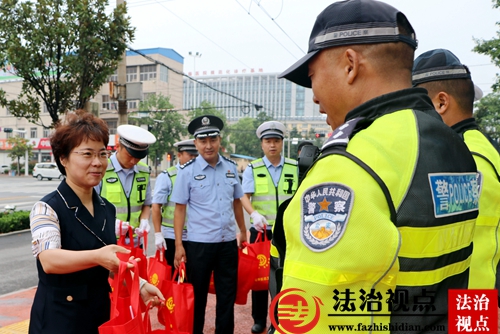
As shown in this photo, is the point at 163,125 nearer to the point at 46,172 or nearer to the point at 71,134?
the point at 46,172

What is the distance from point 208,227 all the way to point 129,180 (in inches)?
38.2

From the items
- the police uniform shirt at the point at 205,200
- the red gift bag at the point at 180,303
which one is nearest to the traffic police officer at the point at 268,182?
the police uniform shirt at the point at 205,200

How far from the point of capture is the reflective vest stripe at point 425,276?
1009 mm

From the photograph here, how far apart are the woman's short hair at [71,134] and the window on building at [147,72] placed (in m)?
51.5

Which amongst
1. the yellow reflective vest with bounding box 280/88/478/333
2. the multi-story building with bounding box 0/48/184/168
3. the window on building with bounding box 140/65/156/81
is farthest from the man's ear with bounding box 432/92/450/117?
the window on building with bounding box 140/65/156/81

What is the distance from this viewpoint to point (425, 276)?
3.40 feet

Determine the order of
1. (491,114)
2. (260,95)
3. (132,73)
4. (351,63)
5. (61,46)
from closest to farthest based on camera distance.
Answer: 1. (351,63)
2. (61,46)
3. (491,114)
4. (132,73)
5. (260,95)

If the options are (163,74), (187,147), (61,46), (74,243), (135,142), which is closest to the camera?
(74,243)

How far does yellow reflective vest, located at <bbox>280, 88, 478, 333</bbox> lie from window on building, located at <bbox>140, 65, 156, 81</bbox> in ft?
174

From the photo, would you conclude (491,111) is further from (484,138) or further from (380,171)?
(380,171)

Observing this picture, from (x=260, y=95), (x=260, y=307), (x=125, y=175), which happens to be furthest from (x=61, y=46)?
(x=260, y=95)

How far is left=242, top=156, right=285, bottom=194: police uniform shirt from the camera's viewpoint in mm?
4664

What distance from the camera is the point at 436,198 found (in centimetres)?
104

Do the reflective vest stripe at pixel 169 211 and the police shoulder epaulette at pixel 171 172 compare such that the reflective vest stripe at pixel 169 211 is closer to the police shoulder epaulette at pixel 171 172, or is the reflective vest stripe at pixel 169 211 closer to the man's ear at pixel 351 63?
the police shoulder epaulette at pixel 171 172
